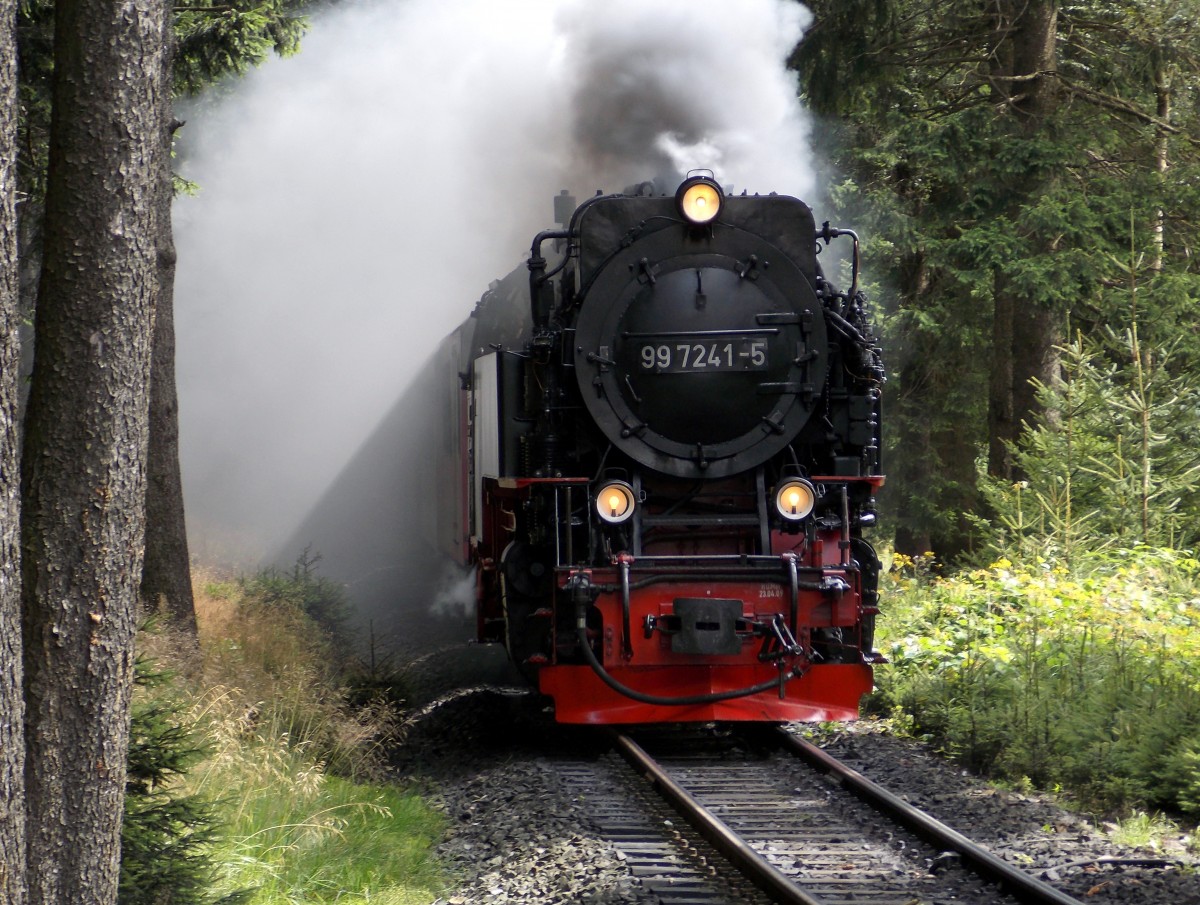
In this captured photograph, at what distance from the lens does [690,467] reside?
7.36m

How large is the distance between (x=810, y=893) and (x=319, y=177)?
18561 millimetres

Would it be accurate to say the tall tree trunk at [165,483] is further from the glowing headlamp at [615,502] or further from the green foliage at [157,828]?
the green foliage at [157,828]

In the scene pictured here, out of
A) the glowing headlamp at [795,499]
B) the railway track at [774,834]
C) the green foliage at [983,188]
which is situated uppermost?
the green foliage at [983,188]

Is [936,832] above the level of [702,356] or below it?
below

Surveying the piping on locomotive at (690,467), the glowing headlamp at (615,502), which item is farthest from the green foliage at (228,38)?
the glowing headlamp at (615,502)

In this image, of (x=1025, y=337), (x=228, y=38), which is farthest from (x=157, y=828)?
(x=1025, y=337)

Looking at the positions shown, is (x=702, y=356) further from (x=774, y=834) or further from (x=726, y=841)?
(x=726, y=841)

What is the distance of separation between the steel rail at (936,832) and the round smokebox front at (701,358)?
5.36 feet

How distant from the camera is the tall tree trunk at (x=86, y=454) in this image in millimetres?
3387

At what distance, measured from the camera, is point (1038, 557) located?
10.2m

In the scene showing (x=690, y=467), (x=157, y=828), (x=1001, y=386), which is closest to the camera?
(x=157, y=828)

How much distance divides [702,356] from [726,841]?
2837 millimetres

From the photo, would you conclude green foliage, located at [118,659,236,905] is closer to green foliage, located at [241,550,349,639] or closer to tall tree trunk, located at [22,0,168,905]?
tall tree trunk, located at [22,0,168,905]

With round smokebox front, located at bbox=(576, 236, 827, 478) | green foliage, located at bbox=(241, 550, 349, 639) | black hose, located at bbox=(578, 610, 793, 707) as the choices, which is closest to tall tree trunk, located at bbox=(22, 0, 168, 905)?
black hose, located at bbox=(578, 610, 793, 707)
